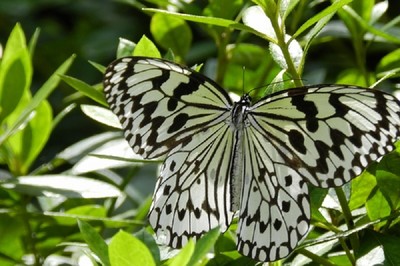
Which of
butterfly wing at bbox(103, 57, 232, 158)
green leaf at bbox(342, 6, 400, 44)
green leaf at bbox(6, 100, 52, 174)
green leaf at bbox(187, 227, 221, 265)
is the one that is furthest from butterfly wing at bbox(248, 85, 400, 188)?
green leaf at bbox(6, 100, 52, 174)

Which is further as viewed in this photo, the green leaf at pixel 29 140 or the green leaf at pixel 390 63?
the green leaf at pixel 29 140

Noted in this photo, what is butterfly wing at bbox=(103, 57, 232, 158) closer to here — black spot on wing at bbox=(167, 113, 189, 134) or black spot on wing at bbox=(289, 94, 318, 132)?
black spot on wing at bbox=(167, 113, 189, 134)

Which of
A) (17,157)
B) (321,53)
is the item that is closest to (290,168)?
(17,157)

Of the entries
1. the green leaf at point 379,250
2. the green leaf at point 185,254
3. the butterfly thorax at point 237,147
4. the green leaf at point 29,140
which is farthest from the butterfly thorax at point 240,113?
the green leaf at point 29,140

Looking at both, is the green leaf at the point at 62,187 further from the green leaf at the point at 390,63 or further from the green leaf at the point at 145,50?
the green leaf at the point at 390,63

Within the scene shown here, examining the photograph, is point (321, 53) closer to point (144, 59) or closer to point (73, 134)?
point (73, 134)
